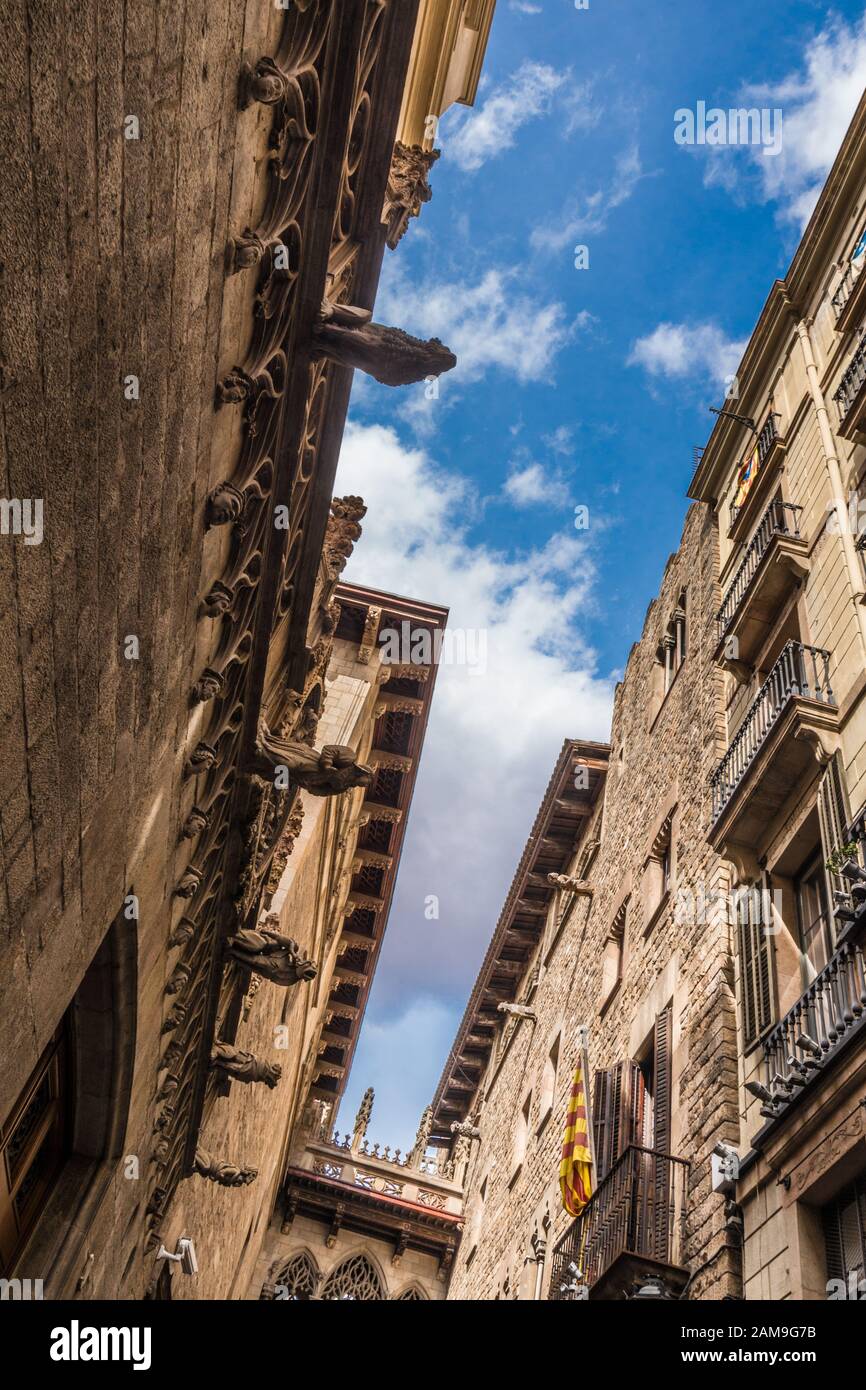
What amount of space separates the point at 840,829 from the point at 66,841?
6352 mm

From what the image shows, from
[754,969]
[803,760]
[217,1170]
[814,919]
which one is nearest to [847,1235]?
[754,969]

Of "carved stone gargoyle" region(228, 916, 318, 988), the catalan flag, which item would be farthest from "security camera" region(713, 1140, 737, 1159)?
the catalan flag

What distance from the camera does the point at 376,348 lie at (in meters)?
7.02

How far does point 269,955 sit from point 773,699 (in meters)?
5.63

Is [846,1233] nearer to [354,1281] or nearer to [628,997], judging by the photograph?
[628,997]

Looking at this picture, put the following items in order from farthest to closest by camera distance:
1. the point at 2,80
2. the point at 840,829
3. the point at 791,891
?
the point at 791,891
the point at 840,829
the point at 2,80

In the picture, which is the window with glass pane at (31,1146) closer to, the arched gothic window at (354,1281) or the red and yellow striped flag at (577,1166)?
the red and yellow striped flag at (577,1166)

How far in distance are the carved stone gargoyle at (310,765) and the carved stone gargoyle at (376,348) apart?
343 cm

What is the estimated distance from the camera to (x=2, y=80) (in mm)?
2820

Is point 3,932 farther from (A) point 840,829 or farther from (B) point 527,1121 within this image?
(B) point 527,1121

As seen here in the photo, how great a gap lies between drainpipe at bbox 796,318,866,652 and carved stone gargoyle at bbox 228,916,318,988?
237 inches
